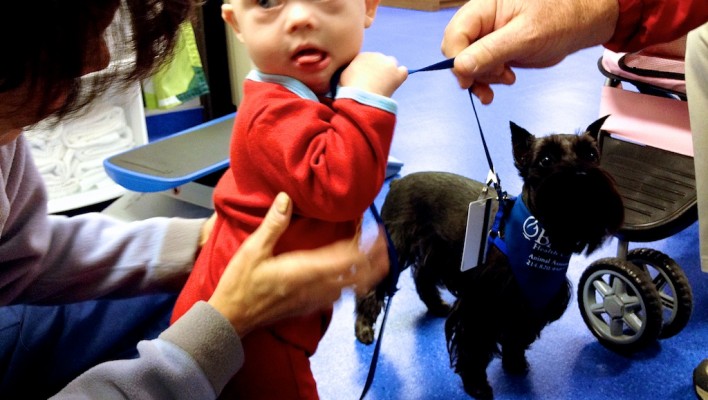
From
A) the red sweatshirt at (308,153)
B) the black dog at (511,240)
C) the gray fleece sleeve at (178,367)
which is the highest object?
the red sweatshirt at (308,153)

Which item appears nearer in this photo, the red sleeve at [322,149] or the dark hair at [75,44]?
the dark hair at [75,44]

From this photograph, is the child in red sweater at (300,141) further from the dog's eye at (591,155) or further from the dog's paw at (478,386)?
the dog's paw at (478,386)

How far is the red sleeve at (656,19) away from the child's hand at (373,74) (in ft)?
1.72

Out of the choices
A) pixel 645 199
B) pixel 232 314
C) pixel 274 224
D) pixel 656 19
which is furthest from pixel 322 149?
pixel 645 199

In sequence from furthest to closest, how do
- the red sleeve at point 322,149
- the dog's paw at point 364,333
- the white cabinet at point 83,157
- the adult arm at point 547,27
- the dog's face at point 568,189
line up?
the white cabinet at point 83,157 < the dog's paw at point 364,333 < the dog's face at point 568,189 < the adult arm at point 547,27 < the red sleeve at point 322,149

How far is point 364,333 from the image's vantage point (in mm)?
1710

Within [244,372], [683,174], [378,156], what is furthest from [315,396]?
[683,174]

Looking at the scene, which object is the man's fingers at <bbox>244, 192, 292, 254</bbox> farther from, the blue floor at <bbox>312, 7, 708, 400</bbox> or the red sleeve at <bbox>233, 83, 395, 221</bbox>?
the blue floor at <bbox>312, 7, 708, 400</bbox>

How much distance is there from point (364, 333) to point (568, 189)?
77cm

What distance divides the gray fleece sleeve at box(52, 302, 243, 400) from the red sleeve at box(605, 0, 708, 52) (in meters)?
0.88

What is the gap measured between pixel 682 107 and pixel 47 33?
5.19ft

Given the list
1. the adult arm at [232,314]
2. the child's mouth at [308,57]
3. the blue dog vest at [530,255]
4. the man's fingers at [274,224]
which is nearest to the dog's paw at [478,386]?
the blue dog vest at [530,255]

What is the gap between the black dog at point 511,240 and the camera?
1184 mm

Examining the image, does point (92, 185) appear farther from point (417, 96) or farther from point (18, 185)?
point (417, 96)
